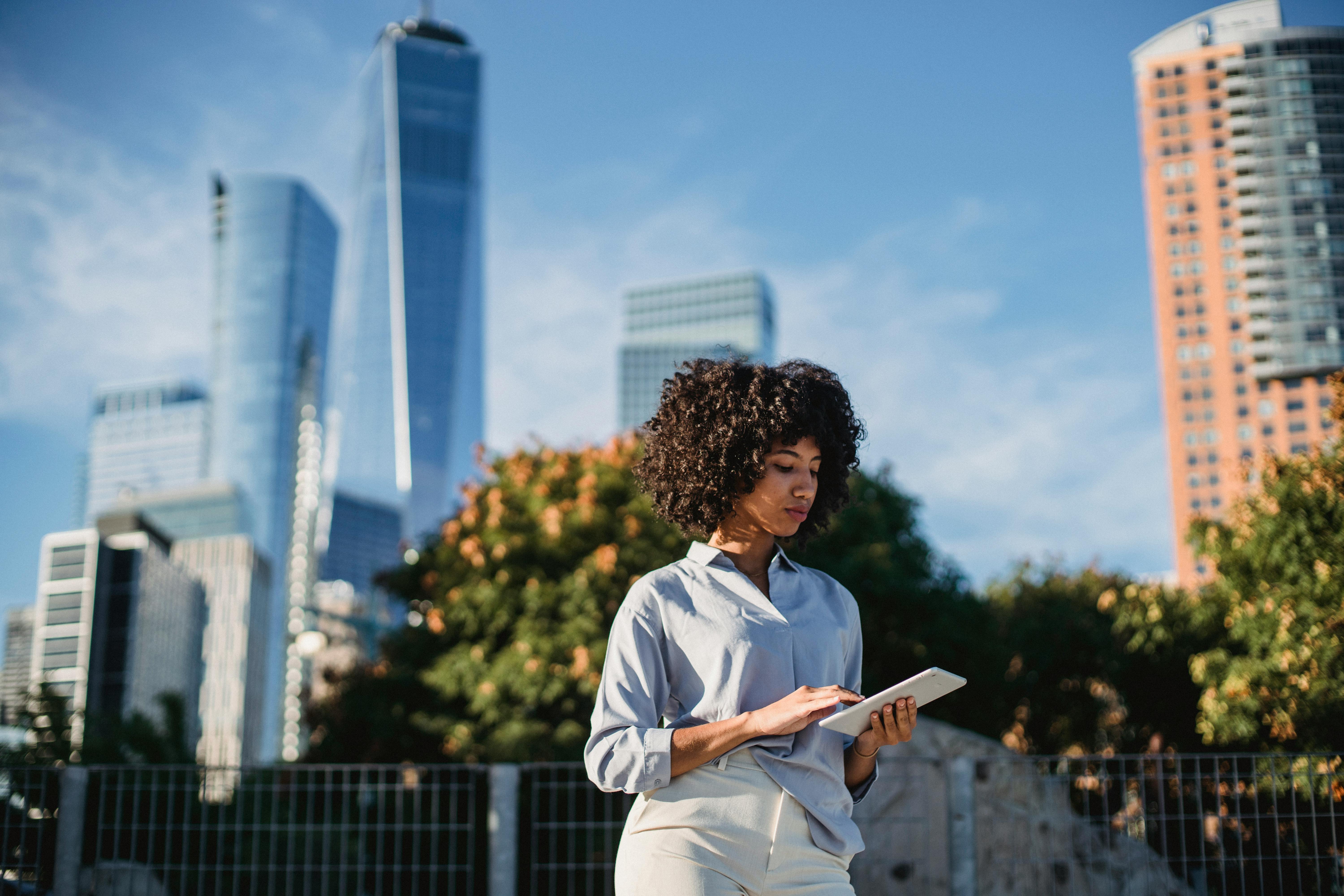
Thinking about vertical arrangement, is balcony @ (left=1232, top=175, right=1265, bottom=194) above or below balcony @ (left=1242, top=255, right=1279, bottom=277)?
above

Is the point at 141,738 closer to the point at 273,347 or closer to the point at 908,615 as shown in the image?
the point at 908,615

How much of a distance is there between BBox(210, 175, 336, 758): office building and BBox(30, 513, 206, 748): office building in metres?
82.0

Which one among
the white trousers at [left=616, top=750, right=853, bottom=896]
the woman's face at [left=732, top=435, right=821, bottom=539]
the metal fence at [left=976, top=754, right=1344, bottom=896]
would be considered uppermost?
the woman's face at [left=732, top=435, right=821, bottom=539]

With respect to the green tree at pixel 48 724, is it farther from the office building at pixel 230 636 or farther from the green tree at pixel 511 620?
the office building at pixel 230 636

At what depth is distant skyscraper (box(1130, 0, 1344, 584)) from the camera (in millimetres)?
42062

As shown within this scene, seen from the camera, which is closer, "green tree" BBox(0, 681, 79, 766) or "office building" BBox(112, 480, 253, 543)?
"green tree" BBox(0, 681, 79, 766)

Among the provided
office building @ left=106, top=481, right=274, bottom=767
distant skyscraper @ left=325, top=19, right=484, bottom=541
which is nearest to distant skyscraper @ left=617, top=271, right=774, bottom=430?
distant skyscraper @ left=325, top=19, right=484, bottom=541

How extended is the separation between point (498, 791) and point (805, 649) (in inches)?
190

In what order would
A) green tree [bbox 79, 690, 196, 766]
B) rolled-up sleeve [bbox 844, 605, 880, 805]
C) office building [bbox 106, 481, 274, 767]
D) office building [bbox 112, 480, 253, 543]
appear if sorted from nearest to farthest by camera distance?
1. rolled-up sleeve [bbox 844, 605, 880, 805]
2. green tree [bbox 79, 690, 196, 766]
3. office building [bbox 106, 481, 274, 767]
4. office building [bbox 112, 480, 253, 543]

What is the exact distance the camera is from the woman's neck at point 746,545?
2.38m

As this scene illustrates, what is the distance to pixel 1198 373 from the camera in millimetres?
100125

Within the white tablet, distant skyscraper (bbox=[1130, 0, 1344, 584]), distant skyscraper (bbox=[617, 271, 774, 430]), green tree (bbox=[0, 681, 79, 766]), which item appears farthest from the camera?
distant skyscraper (bbox=[617, 271, 774, 430])

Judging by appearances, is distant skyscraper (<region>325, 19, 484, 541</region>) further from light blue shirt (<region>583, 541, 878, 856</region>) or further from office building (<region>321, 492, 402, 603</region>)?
light blue shirt (<region>583, 541, 878, 856</region>)

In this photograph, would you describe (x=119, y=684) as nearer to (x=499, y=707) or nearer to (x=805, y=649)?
(x=499, y=707)
